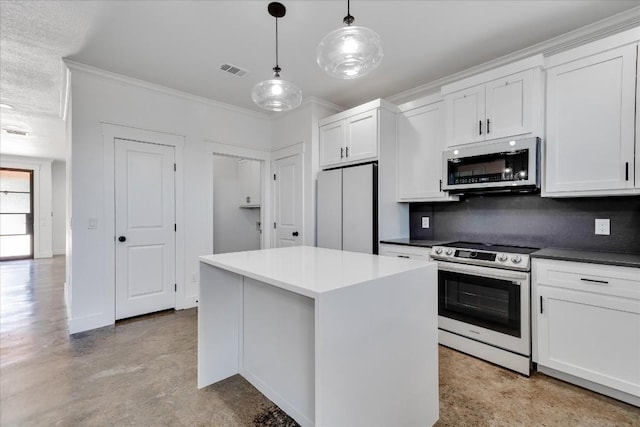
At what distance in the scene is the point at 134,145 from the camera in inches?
135

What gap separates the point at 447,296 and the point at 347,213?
137 centimetres

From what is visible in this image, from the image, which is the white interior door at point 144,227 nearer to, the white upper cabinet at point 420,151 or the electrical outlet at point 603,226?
the white upper cabinet at point 420,151

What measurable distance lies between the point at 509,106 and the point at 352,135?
1.59 m

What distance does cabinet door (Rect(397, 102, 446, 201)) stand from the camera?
122 inches

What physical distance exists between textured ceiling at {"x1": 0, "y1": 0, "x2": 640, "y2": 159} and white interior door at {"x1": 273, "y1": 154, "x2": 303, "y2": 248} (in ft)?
3.85

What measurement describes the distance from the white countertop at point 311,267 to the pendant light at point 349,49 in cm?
115

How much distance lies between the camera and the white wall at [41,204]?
7637 millimetres

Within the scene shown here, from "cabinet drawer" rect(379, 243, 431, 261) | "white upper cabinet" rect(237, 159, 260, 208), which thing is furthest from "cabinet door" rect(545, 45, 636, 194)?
"white upper cabinet" rect(237, 159, 260, 208)

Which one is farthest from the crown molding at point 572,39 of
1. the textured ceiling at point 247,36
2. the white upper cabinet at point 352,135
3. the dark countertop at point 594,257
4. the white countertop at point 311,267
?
the white countertop at point 311,267

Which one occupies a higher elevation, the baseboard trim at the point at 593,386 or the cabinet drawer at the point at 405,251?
the cabinet drawer at the point at 405,251

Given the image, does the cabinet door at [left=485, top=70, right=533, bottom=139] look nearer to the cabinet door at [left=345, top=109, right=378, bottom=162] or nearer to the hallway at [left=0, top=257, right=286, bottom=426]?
the cabinet door at [left=345, top=109, right=378, bottom=162]

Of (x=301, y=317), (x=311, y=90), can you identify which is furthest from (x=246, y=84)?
(x=301, y=317)

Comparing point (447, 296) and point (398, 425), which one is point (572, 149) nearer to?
point (447, 296)

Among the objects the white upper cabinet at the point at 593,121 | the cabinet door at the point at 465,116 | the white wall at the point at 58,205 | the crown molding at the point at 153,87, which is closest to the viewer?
the white upper cabinet at the point at 593,121
